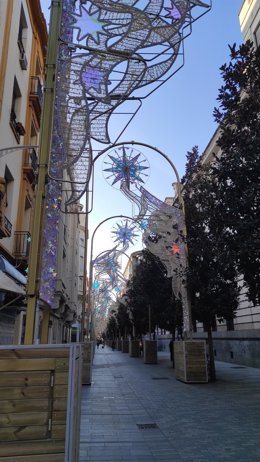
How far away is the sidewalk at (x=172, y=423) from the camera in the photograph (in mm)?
6090

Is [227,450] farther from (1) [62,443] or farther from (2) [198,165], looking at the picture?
(2) [198,165]

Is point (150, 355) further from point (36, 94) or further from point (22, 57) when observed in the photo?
point (22, 57)

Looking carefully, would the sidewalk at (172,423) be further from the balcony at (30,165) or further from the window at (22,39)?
the window at (22,39)

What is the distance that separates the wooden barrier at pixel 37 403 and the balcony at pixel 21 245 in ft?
40.0

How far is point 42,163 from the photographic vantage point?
14.4 ft

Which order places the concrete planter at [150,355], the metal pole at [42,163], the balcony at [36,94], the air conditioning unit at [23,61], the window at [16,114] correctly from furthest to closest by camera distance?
1. the concrete planter at [150,355]
2. the balcony at [36,94]
3. the air conditioning unit at [23,61]
4. the window at [16,114]
5. the metal pole at [42,163]

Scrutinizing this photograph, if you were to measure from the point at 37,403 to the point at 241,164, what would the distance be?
5.91 m

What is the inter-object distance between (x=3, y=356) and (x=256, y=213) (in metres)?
5.60

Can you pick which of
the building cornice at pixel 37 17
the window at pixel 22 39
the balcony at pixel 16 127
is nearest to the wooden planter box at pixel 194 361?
the balcony at pixel 16 127

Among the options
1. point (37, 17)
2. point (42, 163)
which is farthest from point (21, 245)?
point (42, 163)

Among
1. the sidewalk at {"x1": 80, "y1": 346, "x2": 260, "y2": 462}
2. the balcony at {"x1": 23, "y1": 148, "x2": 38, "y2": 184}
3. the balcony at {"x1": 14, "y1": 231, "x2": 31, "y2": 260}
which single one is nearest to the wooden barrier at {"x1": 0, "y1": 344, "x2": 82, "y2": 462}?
the sidewalk at {"x1": 80, "y1": 346, "x2": 260, "y2": 462}

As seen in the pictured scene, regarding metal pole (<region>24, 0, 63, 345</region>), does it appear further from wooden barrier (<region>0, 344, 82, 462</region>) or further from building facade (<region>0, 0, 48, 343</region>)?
building facade (<region>0, 0, 48, 343</region>)

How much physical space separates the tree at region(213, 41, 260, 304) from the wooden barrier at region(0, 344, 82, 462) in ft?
15.8

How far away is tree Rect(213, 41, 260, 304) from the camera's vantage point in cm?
750
